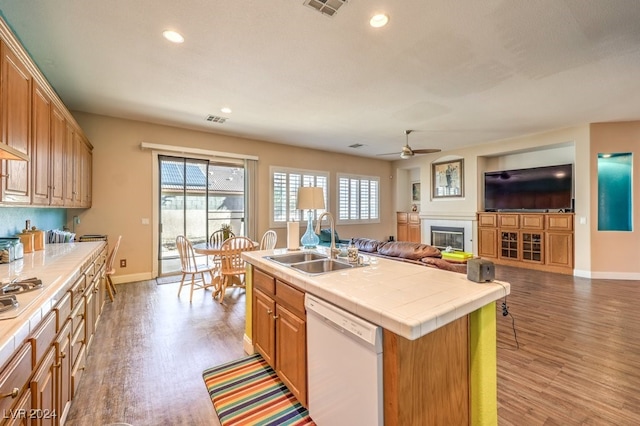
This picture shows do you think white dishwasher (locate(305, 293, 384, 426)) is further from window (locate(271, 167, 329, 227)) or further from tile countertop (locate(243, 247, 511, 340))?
window (locate(271, 167, 329, 227))

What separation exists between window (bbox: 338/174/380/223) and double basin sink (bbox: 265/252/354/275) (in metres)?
5.36

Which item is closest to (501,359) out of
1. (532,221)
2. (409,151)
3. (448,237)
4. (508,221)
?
(409,151)

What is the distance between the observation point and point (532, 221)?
6.00 metres

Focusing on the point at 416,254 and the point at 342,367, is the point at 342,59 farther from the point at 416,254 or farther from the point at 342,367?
the point at 342,367

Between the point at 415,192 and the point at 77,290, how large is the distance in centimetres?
893

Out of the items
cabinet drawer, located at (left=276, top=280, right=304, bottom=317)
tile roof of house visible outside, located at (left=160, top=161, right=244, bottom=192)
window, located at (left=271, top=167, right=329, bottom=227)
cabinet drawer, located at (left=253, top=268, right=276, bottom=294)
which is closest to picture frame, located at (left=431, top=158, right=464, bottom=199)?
window, located at (left=271, top=167, right=329, bottom=227)

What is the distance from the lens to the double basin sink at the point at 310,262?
7.22 ft

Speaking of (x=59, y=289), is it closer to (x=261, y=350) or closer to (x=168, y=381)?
(x=168, y=381)

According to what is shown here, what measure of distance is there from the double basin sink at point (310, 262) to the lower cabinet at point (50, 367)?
1329mm

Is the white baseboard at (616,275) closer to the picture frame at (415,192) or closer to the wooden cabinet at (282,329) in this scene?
the picture frame at (415,192)

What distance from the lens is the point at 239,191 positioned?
625 centimetres

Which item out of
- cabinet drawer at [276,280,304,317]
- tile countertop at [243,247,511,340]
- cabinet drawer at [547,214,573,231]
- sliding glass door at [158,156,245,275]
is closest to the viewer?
tile countertop at [243,247,511,340]

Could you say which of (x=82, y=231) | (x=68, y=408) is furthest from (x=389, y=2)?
(x=82, y=231)

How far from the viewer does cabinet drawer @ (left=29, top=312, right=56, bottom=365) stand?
47.3 inches
